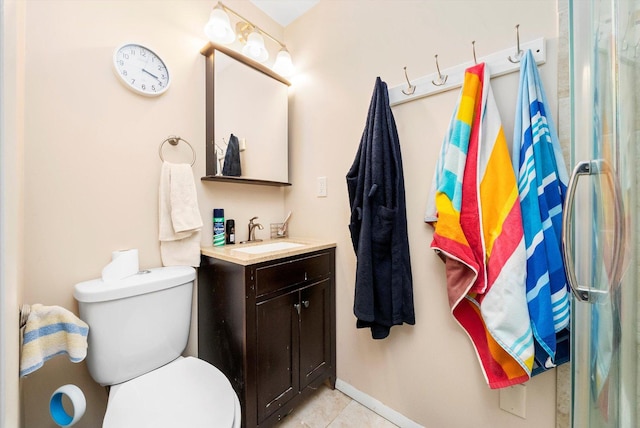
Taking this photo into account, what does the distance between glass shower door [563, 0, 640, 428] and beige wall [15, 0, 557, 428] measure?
0.44m

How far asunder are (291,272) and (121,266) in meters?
0.72

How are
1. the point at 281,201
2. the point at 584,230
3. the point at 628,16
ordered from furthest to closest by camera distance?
the point at 281,201 < the point at 584,230 < the point at 628,16

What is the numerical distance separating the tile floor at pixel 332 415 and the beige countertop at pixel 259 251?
86cm

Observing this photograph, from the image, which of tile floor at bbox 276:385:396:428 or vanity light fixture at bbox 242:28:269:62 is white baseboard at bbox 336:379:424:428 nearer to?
tile floor at bbox 276:385:396:428

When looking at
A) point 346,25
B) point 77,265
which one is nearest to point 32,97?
point 77,265

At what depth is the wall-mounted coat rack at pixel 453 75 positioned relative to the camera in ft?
3.00

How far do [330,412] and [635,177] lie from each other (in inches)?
60.3

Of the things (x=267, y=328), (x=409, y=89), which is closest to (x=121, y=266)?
(x=267, y=328)

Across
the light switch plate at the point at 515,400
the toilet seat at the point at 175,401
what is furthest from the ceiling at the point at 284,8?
the light switch plate at the point at 515,400

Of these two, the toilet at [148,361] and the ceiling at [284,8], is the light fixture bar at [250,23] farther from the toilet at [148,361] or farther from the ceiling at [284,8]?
the toilet at [148,361]

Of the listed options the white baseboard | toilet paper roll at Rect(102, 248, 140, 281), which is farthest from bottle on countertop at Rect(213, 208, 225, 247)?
the white baseboard

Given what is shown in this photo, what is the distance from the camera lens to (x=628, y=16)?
492 mm

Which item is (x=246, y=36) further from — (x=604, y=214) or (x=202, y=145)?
(x=604, y=214)

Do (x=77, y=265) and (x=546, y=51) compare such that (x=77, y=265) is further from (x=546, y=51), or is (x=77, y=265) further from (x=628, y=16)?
(x=546, y=51)
